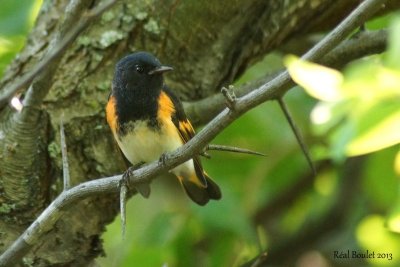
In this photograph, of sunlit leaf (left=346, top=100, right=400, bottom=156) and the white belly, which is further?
the white belly

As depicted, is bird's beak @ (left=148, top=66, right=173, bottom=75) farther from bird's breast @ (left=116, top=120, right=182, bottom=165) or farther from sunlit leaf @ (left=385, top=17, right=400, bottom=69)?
sunlit leaf @ (left=385, top=17, right=400, bottom=69)

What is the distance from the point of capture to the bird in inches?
159

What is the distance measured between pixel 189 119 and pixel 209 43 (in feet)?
1.40

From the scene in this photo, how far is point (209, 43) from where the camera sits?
4129 mm

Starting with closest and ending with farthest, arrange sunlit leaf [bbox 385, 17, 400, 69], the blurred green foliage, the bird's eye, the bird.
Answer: sunlit leaf [bbox 385, 17, 400, 69] < the bird < the bird's eye < the blurred green foliage

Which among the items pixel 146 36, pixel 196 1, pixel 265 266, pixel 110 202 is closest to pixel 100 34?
pixel 146 36

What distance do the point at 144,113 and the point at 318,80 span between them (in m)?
2.00

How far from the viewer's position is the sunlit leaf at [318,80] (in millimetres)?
2230

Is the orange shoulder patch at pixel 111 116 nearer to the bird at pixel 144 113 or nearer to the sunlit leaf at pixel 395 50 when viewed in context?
the bird at pixel 144 113

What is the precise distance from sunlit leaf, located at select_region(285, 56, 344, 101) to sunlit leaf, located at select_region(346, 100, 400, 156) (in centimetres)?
10

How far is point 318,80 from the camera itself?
7.59ft

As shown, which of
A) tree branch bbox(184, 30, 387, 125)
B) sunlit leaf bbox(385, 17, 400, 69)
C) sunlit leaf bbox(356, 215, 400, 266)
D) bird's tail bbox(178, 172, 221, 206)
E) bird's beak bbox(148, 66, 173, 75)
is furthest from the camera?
sunlit leaf bbox(356, 215, 400, 266)

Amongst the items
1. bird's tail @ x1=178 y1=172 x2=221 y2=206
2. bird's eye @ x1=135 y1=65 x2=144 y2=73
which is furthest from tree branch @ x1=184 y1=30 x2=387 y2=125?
bird's tail @ x1=178 y1=172 x2=221 y2=206

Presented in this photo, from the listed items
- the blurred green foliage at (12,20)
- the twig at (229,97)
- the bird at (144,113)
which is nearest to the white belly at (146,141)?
the bird at (144,113)
